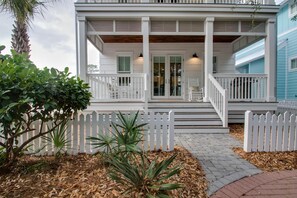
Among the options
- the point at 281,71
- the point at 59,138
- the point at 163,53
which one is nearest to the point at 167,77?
the point at 163,53

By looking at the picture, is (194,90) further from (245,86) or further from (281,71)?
(281,71)

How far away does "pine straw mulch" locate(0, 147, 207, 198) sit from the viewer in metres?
2.63

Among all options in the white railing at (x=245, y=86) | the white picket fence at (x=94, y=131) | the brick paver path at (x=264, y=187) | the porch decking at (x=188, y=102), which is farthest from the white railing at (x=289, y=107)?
the white picket fence at (x=94, y=131)

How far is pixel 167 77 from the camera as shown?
10492mm

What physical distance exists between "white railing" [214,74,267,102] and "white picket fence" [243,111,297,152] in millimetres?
3437

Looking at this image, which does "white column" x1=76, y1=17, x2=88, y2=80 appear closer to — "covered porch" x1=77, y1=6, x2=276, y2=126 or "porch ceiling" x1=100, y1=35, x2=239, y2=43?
"covered porch" x1=77, y1=6, x2=276, y2=126

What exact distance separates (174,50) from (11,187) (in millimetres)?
9331

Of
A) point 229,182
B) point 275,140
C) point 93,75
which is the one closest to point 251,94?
point 275,140

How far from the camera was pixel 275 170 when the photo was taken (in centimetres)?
351

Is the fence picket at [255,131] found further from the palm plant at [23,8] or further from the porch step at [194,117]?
the palm plant at [23,8]

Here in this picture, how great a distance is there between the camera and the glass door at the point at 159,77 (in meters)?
10.5

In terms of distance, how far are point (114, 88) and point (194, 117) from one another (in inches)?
132

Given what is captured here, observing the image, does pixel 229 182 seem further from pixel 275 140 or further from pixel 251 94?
pixel 251 94

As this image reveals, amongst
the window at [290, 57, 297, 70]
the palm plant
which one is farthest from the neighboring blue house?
the palm plant
